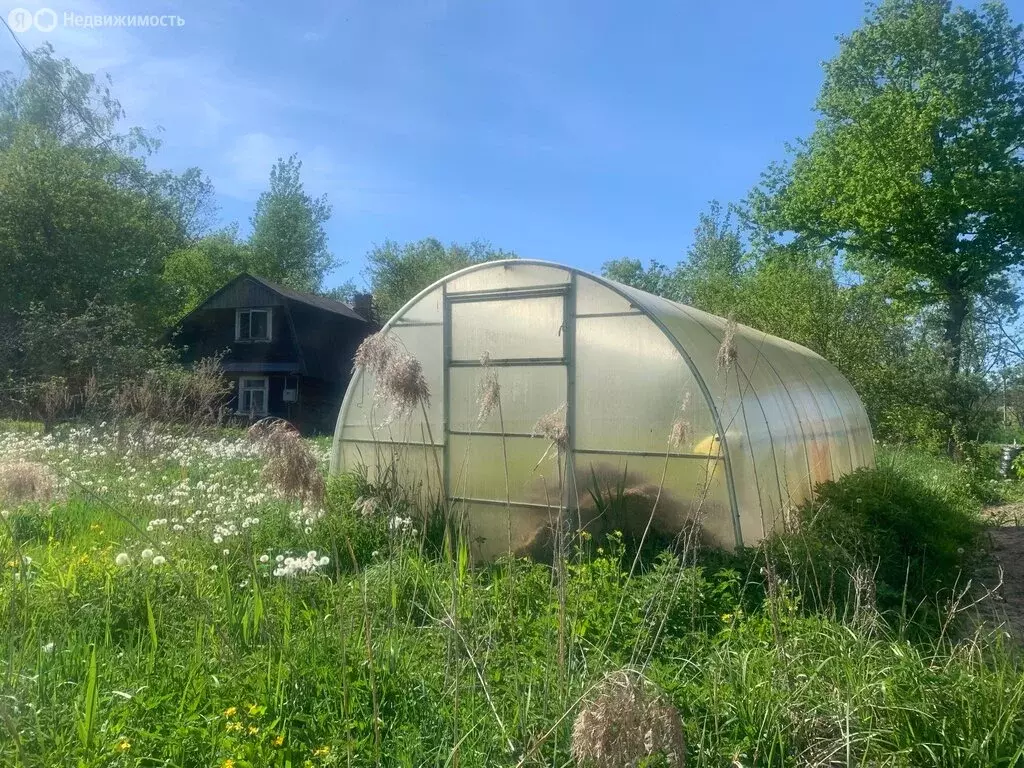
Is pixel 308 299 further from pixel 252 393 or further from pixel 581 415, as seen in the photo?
pixel 581 415

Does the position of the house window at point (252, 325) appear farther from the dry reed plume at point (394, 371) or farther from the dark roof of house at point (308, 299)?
the dry reed plume at point (394, 371)

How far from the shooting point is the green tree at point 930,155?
830 inches

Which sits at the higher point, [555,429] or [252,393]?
[252,393]

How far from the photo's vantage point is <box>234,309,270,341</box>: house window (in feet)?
84.8

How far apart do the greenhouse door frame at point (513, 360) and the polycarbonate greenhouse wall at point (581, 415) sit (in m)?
0.01

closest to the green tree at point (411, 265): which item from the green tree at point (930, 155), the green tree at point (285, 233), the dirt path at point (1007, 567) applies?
the green tree at point (285, 233)

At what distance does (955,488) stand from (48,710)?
1120 centimetres

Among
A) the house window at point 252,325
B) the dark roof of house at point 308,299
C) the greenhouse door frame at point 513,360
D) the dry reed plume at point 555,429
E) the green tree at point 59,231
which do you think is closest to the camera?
the dry reed plume at point 555,429

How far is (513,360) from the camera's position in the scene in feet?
23.4

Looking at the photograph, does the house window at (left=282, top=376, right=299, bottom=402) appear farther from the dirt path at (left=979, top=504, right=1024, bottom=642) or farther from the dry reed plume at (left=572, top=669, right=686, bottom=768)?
the dry reed plume at (left=572, top=669, right=686, bottom=768)

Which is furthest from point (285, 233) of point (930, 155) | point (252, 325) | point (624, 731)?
point (624, 731)

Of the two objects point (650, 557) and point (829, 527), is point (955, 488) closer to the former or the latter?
point (829, 527)

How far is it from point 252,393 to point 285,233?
55.4 feet

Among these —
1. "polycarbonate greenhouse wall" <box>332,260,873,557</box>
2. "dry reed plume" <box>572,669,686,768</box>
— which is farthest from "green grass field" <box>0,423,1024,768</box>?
"polycarbonate greenhouse wall" <box>332,260,873,557</box>
